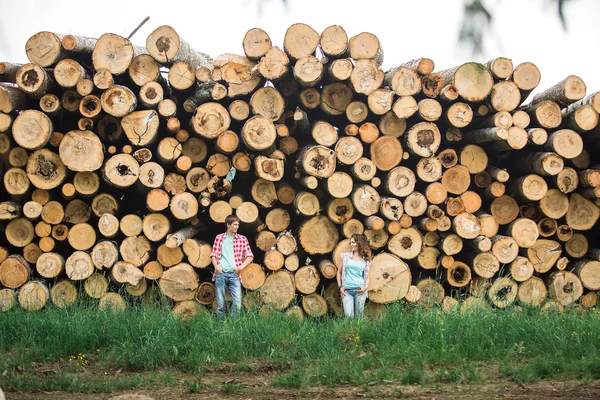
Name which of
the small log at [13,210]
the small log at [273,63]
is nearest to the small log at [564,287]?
the small log at [273,63]

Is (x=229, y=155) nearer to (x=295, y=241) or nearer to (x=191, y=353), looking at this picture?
(x=295, y=241)

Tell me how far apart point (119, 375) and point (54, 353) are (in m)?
0.71

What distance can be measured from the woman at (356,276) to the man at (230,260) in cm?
96

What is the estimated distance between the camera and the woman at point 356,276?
6012 millimetres

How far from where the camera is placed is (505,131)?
616 centimetres

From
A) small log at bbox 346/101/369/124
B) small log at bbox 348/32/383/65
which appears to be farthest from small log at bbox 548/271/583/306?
small log at bbox 348/32/383/65

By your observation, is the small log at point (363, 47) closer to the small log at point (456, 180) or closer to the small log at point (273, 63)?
the small log at point (273, 63)

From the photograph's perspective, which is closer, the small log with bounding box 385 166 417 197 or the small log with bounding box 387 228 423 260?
the small log with bounding box 385 166 417 197

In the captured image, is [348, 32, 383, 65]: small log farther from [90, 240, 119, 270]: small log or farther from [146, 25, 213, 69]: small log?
[90, 240, 119, 270]: small log

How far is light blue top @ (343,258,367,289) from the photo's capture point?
19.7 feet

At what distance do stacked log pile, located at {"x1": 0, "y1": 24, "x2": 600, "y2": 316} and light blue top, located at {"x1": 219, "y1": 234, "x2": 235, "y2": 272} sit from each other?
0.27 meters

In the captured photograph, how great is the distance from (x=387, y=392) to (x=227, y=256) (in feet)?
8.74

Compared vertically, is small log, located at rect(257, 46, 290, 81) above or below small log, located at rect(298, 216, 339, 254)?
above

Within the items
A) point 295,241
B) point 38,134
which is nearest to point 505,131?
point 295,241
